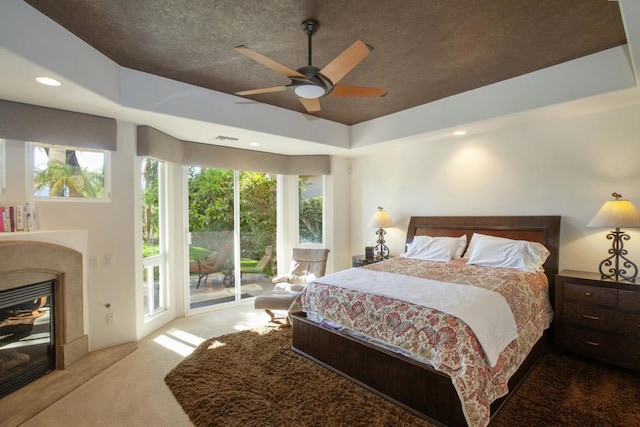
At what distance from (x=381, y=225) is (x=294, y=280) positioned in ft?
4.95

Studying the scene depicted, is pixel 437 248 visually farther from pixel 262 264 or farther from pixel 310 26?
pixel 310 26

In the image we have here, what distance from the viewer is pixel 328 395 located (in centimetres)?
238

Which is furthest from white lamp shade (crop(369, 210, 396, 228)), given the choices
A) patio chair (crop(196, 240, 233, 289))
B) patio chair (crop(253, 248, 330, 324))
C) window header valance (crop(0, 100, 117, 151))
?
window header valance (crop(0, 100, 117, 151))

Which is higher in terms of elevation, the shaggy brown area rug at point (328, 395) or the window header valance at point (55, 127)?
the window header valance at point (55, 127)

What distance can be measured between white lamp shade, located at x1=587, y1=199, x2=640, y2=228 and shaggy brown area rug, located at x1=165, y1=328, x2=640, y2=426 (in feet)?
4.19

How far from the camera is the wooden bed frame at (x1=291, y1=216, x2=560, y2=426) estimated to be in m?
2.01

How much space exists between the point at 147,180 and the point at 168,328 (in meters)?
1.88

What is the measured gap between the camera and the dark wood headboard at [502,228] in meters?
3.33

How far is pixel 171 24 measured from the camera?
2209 millimetres

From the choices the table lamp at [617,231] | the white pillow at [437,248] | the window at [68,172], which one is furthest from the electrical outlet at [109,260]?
the table lamp at [617,231]

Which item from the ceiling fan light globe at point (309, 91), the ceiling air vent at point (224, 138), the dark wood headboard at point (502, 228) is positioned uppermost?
the ceiling air vent at point (224, 138)

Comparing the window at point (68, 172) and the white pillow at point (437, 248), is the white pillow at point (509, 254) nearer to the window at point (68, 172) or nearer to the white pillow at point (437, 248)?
the white pillow at point (437, 248)

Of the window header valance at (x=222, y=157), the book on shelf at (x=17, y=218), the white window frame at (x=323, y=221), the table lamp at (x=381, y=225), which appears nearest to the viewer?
the book on shelf at (x=17, y=218)

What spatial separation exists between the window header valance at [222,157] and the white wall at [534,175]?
4.31 feet
